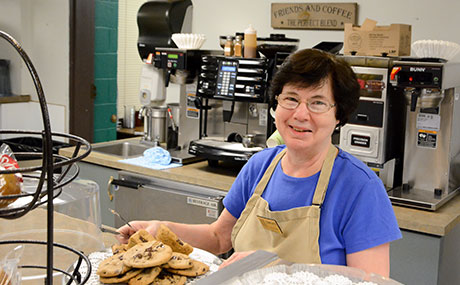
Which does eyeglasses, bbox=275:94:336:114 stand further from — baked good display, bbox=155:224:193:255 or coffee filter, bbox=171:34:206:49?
coffee filter, bbox=171:34:206:49

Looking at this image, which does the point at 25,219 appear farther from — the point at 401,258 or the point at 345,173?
the point at 401,258

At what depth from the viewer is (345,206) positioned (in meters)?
1.71

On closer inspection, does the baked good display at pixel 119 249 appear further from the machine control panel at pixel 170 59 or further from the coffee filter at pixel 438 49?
the machine control panel at pixel 170 59

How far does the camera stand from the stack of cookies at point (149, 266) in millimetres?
1397

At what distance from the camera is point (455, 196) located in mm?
3045

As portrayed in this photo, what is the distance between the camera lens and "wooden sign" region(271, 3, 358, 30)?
3.72 meters

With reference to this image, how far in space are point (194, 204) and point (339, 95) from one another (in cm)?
173

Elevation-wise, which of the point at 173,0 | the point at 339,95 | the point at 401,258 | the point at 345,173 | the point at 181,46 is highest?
the point at 173,0

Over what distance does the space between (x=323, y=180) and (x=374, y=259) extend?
0.27m

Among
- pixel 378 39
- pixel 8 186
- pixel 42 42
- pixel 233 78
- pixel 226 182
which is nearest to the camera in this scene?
pixel 8 186

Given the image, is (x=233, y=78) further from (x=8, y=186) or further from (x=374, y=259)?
(x=8, y=186)

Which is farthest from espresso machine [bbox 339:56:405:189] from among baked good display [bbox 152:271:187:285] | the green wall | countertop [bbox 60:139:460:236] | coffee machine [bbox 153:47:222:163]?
the green wall

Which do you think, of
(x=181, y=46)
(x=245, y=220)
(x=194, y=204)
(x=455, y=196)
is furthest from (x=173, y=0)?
(x=245, y=220)

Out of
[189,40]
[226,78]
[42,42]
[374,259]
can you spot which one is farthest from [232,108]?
[42,42]
